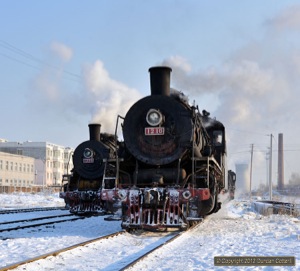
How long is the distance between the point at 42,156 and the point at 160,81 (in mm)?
80722

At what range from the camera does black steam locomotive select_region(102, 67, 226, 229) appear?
35.5ft

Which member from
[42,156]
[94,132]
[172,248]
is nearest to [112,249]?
[172,248]

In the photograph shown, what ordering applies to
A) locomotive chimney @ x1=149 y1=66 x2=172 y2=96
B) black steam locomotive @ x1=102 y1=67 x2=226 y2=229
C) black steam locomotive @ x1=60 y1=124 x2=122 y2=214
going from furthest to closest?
black steam locomotive @ x1=60 y1=124 x2=122 y2=214 → locomotive chimney @ x1=149 y1=66 x2=172 y2=96 → black steam locomotive @ x1=102 y1=67 x2=226 y2=229

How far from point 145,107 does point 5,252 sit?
212 inches

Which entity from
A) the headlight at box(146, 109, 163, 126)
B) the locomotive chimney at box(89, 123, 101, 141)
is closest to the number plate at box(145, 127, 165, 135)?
the headlight at box(146, 109, 163, 126)

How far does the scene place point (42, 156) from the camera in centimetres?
8969

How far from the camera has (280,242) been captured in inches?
381

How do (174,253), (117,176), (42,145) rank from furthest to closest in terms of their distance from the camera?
(42,145)
(117,176)
(174,253)

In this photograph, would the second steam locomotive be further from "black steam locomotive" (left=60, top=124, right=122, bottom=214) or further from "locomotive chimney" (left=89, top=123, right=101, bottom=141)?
"locomotive chimney" (left=89, top=123, right=101, bottom=141)

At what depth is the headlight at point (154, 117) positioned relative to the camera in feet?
38.4

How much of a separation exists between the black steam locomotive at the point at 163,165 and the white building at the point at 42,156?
2974 inches

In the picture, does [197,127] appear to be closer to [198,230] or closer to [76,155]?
[198,230]

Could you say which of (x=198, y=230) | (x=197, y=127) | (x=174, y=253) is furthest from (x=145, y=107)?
(x=174, y=253)

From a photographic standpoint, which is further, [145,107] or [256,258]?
[145,107]
